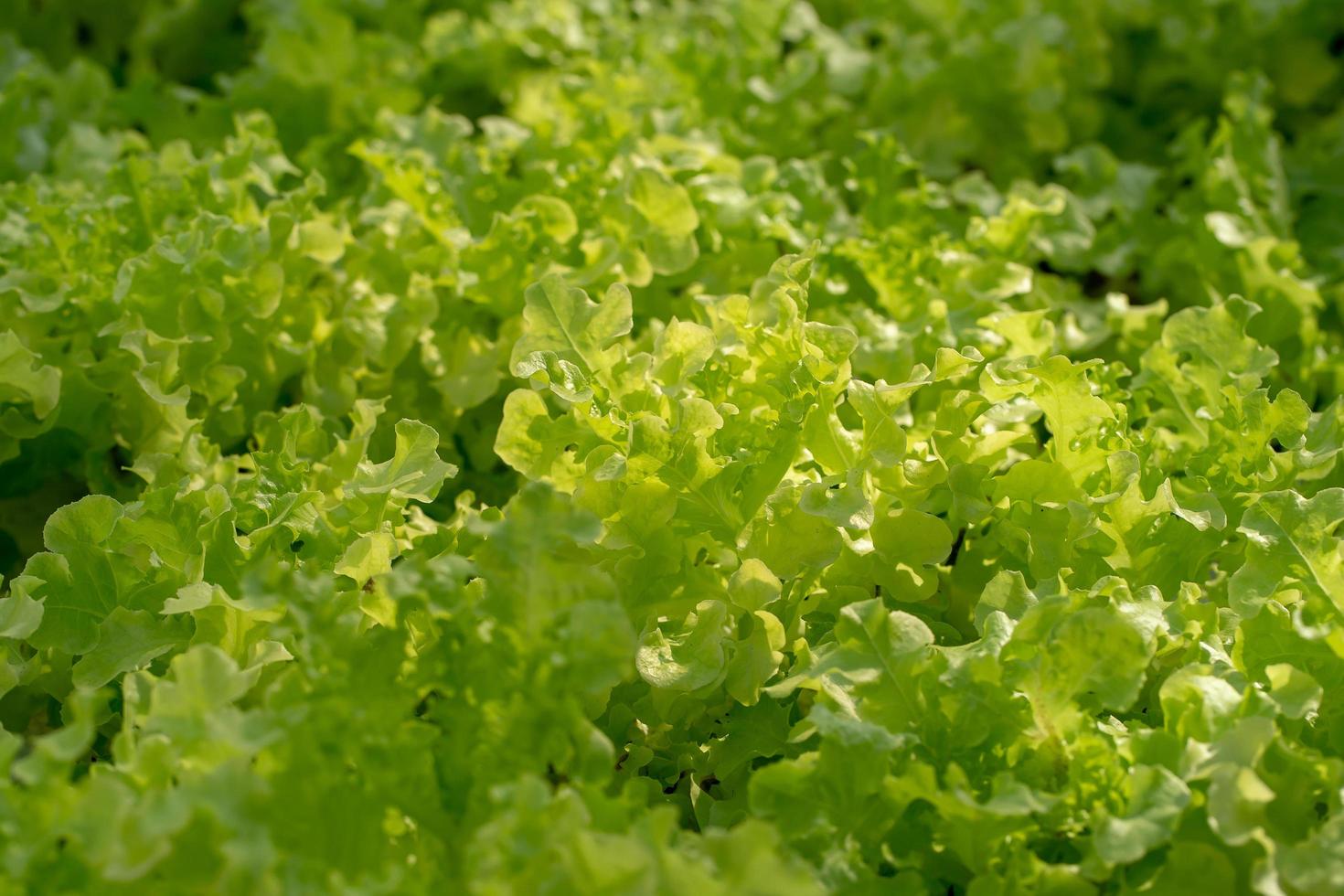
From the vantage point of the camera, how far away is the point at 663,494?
124 centimetres

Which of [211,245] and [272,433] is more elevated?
[211,245]

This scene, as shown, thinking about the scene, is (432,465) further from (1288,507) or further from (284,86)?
(284,86)

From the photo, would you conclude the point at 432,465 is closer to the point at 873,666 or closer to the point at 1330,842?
the point at 873,666

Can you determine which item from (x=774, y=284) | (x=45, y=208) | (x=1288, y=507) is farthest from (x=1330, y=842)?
(x=45, y=208)

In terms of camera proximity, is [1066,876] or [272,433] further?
[272,433]

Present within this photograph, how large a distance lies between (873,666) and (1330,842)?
354 millimetres

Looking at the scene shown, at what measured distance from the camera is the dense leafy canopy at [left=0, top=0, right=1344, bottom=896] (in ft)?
3.19

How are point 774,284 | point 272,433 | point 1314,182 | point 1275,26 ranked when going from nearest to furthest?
point 774,284
point 272,433
point 1314,182
point 1275,26

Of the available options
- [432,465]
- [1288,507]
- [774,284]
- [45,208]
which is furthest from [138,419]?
[1288,507]

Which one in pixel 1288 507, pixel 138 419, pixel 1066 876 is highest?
pixel 1288 507

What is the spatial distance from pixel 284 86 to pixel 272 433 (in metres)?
0.89

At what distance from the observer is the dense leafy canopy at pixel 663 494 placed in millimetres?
971

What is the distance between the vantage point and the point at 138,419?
5.18 feet

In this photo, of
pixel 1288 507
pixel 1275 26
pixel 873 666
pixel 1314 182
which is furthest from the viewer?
pixel 1275 26
